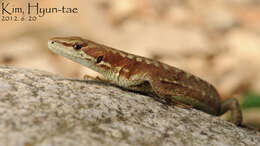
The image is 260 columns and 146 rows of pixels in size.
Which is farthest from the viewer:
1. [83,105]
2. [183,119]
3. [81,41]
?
[81,41]

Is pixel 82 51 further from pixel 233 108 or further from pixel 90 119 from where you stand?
pixel 233 108

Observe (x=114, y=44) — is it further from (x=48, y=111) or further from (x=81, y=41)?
(x=48, y=111)

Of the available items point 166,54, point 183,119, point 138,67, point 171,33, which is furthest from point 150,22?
point 183,119

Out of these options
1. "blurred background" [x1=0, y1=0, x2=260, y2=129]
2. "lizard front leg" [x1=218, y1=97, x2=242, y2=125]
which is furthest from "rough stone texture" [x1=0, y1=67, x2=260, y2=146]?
"blurred background" [x1=0, y1=0, x2=260, y2=129]

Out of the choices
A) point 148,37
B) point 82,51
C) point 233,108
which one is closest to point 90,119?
point 82,51

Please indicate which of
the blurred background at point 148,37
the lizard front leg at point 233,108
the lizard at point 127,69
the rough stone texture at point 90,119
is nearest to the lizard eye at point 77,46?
the lizard at point 127,69

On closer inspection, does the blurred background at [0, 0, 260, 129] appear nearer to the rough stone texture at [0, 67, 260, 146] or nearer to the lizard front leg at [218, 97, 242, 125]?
the lizard front leg at [218, 97, 242, 125]

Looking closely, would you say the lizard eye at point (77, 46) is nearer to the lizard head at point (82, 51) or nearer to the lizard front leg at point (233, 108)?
the lizard head at point (82, 51)
